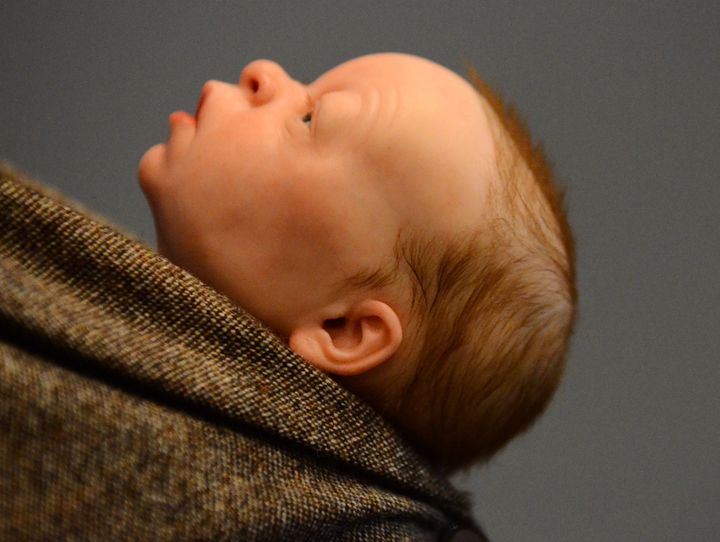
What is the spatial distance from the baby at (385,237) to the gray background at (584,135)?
37cm

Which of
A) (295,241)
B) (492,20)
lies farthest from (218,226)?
(492,20)

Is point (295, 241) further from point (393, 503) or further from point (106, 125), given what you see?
point (106, 125)

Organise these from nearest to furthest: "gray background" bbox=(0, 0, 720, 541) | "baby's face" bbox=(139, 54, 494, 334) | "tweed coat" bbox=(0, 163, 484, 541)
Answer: "tweed coat" bbox=(0, 163, 484, 541) < "baby's face" bbox=(139, 54, 494, 334) < "gray background" bbox=(0, 0, 720, 541)

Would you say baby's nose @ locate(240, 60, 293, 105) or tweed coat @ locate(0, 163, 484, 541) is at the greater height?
baby's nose @ locate(240, 60, 293, 105)

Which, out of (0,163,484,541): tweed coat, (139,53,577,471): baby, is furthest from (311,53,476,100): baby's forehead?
(0,163,484,541): tweed coat

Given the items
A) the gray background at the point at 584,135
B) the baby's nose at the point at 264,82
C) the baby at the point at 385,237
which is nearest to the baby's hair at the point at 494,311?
the baby at the point at 385,237

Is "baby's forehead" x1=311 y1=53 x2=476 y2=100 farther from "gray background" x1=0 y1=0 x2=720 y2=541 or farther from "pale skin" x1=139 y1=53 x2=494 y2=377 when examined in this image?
"gray background" x1=0 y1=0 x2=720 y2=541

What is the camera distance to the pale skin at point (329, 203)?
66 centimetres

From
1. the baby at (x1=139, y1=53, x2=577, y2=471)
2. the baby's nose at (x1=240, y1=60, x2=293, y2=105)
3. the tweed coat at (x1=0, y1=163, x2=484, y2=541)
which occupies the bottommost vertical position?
the tweed coat at (x1=0, y1=163, x2=484, y2=541)

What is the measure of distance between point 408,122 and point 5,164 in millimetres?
289

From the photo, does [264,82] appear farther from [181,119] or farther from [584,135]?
[584,135]

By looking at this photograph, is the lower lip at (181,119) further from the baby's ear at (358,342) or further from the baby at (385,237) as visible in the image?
the baby's ear at (358,342)

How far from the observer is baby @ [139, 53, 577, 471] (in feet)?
2.17

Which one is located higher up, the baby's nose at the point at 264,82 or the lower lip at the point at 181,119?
the baby's nose at the point at 264,82
